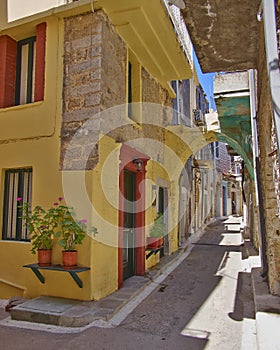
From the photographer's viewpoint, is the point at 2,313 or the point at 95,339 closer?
the point at 95,339

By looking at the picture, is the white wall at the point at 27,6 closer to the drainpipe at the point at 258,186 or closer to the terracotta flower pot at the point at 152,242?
the drainpipe at the point at 258,186

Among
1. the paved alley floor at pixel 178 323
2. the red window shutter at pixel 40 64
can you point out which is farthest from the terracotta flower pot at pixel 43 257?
the red window shutter at pixel 40 64

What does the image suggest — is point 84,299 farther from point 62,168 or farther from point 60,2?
point 60,2

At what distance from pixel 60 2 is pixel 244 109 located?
4.88 metres

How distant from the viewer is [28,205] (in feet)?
17.5

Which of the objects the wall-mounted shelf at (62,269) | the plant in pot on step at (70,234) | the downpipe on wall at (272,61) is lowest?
the wall-mounted shelf at (62,269)

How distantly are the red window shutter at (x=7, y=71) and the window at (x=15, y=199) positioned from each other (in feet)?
4.66

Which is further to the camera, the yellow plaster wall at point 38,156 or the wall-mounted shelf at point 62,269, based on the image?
the yellow plaster wall at point 38,156

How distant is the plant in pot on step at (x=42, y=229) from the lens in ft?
16.6

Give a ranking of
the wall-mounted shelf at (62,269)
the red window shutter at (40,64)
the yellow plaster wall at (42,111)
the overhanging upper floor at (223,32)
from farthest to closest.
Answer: the red window shutter at (40,64) < the yellow plaster wall at (42,111) < the wall-mounted shelf at (62,269) < the overhanging upper floor at (223,32)

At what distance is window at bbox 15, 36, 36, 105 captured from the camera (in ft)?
20.2

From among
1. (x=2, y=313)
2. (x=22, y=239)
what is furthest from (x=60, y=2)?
(x=2, y=313)

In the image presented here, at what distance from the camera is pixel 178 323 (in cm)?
454

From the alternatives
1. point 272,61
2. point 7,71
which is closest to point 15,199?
point 7,71
